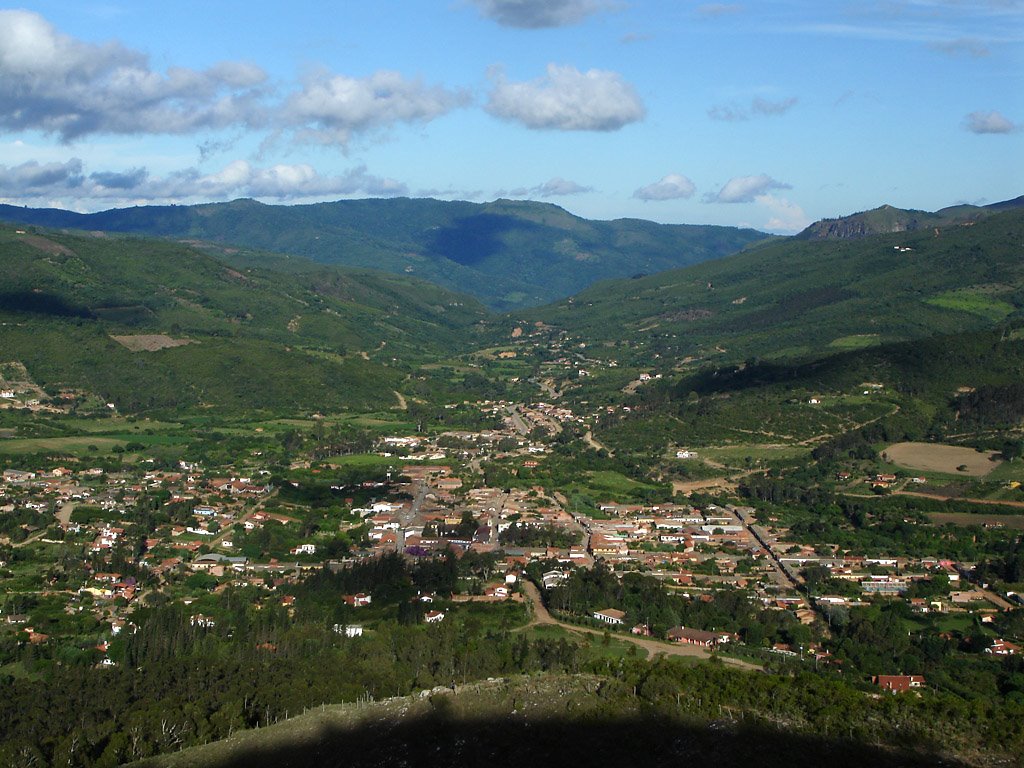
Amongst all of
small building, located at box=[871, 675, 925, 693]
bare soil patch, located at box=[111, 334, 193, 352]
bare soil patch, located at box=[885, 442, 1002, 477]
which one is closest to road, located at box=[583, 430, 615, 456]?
bare soil patch, located at box=[885, 442, 1002, 477]

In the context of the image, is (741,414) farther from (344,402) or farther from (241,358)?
(241,358)

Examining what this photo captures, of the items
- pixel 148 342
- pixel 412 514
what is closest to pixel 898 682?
pixel 412 514

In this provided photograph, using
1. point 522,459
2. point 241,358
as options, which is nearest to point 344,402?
point 241,358

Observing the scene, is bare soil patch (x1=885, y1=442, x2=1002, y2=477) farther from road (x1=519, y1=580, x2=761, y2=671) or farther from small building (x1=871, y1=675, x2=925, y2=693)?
small building (x1=871, y1=675, x2=925, y2=693)

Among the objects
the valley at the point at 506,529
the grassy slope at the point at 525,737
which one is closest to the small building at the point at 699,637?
the valley at the point at 506,529

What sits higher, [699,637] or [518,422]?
[518,422]

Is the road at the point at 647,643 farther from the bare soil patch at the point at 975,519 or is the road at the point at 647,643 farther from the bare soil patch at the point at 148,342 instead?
the bare soil patch at the point at 148,342

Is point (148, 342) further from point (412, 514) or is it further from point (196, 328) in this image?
point (412, 514)
